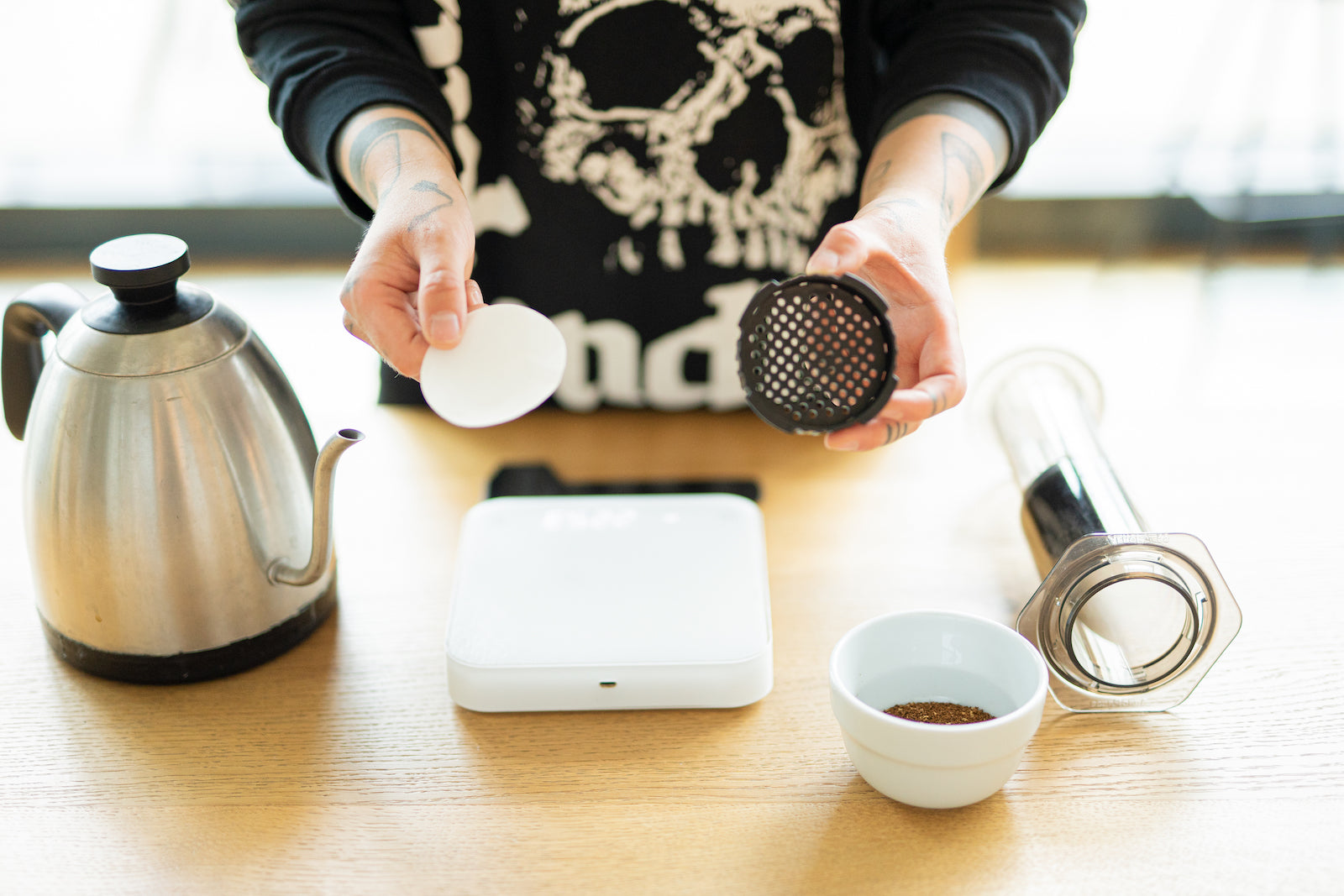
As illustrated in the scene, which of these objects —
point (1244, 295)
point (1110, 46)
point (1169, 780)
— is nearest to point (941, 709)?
point (1169, 780)

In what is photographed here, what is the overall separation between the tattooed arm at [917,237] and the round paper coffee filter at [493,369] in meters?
0.20

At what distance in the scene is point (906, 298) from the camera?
80 centimetres

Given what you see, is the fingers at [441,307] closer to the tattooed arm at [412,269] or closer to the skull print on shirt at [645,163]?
the tattooed arm at [412,269]

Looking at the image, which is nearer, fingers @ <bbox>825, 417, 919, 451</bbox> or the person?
fingers @ <bbox>825, 417, 919, 451</bbox>

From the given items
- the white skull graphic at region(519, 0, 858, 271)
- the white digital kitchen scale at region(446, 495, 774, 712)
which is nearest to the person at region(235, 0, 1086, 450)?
the white skull graphic at region(519, 0, 858, 271)

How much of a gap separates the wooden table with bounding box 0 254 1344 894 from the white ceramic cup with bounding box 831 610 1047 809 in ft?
0.13

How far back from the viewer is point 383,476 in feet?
3.51

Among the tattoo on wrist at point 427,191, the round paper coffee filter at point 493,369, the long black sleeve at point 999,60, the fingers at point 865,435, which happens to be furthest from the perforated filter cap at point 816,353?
the long black sleeve at point 999,60

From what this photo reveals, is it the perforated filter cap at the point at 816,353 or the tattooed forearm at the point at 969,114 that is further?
the tattooed forearm at the point at 969,114

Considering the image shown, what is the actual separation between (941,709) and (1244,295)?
1100 millimetres

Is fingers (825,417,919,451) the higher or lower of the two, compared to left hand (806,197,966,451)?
lower

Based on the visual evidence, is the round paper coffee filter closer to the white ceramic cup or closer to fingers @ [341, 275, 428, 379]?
fingers @ [341, 275, 428, 379]

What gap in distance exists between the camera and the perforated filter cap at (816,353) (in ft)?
2.24

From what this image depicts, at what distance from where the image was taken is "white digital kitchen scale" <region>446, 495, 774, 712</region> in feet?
2.56
